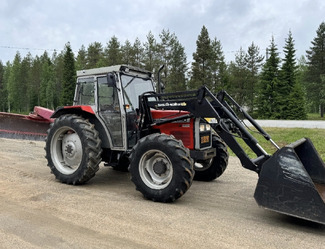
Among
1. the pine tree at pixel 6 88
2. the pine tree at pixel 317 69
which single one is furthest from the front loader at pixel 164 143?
the pine tree at pixel 6 88

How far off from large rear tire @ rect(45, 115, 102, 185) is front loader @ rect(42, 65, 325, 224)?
0.02m

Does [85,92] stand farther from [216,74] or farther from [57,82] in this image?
[57,82]

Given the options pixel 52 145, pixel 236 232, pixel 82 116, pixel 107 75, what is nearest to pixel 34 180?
pixel 52 145

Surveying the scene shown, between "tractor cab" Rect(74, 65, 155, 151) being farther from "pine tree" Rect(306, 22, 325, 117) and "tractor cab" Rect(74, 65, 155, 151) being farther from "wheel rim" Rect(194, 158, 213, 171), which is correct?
"pine tree" Rect(306, 22, 325, 117)

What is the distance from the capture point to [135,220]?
164 inches

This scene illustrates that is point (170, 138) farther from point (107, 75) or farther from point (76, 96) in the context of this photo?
point (76, 96)

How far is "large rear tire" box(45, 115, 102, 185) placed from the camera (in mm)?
5695

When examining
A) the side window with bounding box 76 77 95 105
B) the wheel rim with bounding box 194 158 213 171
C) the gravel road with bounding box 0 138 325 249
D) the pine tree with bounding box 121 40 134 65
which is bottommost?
the gravel road with bounding box 0 138 325 249

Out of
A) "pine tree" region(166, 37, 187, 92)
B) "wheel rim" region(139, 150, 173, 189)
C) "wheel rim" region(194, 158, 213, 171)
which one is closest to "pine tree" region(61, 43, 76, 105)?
"pine tree" region(166, 37, 187, 92)

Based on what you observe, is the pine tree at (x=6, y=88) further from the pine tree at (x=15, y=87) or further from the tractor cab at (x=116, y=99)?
the tractor cab at (x=116, y=99)

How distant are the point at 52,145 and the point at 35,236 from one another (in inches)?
116

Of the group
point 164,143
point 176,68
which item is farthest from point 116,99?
point 176,68

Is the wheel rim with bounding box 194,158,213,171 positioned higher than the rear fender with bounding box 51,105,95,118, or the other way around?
the rear fender with bounding box 51,105,95,118

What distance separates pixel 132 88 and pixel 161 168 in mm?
1912
